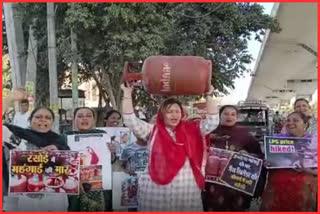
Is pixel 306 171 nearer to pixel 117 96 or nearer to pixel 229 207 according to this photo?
pixel 229 207

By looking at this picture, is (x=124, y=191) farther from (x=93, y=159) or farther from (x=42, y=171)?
(x=42, y=171)

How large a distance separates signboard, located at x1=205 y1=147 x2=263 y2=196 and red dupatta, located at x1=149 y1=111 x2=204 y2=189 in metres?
0.46

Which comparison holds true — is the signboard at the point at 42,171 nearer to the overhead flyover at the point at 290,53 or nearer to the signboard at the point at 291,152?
the signboard at the point at 291,152

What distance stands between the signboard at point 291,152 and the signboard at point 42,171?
1.53m

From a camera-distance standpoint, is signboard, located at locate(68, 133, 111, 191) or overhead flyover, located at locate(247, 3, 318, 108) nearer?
signboard, located at locate(68, 133, 111, 191)

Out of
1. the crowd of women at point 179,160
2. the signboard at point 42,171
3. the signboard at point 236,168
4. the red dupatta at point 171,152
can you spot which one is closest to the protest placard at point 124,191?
the crowd of women at point 179,160

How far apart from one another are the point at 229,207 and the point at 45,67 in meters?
12.8

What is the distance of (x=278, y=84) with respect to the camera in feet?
158

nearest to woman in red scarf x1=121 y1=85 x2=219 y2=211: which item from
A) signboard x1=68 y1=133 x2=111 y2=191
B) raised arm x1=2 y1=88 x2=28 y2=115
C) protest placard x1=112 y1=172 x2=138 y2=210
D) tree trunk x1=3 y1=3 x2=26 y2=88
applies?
signboard x1=68 y1=133 x2=111 y2=191

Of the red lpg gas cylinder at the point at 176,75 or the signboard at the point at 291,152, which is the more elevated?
the red lpg gas cylinder at the point at 176,75

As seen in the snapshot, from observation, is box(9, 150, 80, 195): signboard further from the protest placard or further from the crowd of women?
the protest placard

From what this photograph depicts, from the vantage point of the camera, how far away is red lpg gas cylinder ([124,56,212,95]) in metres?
3.63

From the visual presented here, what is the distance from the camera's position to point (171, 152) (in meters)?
3.61

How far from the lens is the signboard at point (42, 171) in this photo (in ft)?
12.9
